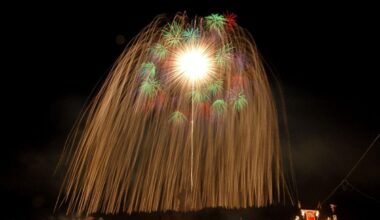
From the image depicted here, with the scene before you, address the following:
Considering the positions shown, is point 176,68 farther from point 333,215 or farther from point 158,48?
point 333,215

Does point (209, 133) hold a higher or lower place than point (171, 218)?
higher

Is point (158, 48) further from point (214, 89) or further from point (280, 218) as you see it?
point (280, 218)

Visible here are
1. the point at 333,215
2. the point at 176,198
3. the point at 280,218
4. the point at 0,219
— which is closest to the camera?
the point at 176,198

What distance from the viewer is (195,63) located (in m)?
18.4

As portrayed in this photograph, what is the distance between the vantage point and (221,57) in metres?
18.4

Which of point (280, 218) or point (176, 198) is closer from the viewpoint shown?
point (176, 198)

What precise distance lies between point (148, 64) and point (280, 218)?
5380 centimetres

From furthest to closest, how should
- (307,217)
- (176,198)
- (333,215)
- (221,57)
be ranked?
1. (333,215)
2. (307,217)
3. (221,57)
4. (176,198)

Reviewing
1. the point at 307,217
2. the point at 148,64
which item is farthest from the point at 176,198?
the point at 307,217

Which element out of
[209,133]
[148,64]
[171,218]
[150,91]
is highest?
[148,64]

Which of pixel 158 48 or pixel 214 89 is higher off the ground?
pixel 158 48

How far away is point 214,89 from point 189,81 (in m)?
1.46

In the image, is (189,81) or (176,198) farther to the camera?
(189,81)

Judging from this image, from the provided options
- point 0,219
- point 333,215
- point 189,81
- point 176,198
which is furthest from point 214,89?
point 0,219
